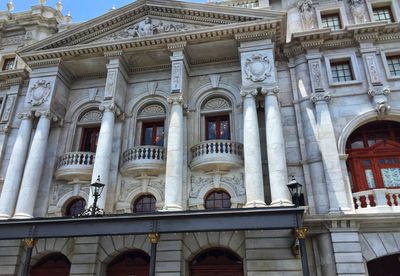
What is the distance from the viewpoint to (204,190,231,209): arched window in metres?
15.3

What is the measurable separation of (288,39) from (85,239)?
14.6 meters

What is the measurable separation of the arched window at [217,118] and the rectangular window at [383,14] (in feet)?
31.9

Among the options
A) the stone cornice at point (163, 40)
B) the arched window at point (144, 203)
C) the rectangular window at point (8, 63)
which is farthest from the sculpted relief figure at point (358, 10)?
the rectangular window at point (8, 63)

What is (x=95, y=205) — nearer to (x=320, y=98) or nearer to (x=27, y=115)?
(x=27, y=115)

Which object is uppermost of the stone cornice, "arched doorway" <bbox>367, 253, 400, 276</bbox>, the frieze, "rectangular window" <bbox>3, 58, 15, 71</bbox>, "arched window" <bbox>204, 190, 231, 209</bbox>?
"rectangular window" <bbox>3, 58, 15, 71</bbox>

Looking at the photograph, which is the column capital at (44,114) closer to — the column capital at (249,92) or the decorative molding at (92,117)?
the decorative molding at (92,117)

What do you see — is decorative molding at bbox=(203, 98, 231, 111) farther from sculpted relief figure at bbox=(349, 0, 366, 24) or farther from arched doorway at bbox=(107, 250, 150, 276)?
sculpted relief figure at bbox=(349, 0, 366, 24)

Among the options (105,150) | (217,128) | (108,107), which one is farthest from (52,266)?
(217,128)

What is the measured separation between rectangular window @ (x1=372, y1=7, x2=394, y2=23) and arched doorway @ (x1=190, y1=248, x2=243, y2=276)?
14.9 m

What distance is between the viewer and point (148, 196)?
16.1 metres

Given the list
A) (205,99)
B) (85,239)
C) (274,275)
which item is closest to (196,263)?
(274,275)

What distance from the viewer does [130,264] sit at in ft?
48.4

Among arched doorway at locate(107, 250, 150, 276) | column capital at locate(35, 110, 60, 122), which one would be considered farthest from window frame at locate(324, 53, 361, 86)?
column capital at locate(35, 110, 60, 122)

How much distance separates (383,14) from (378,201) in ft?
36.4
